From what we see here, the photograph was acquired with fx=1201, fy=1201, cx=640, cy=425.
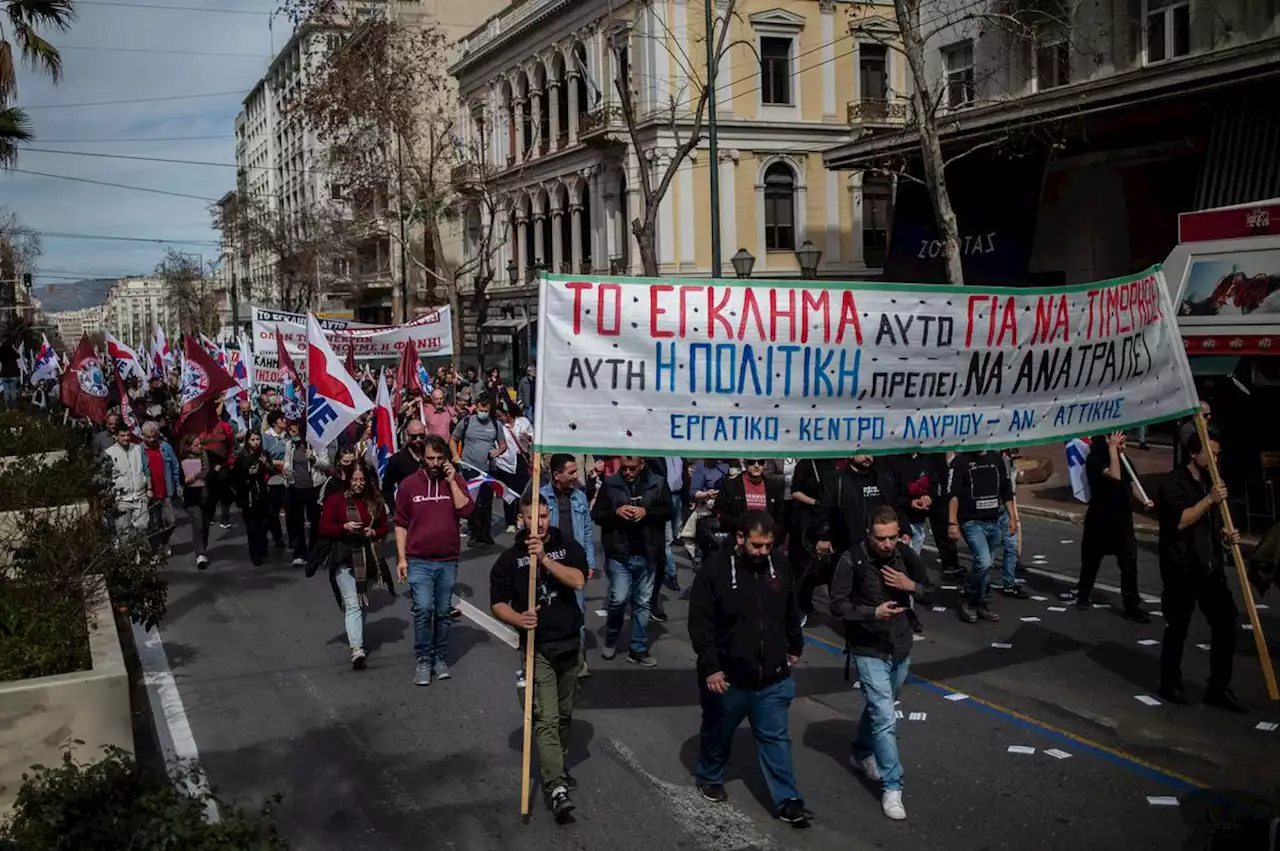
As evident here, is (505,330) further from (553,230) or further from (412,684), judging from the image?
(412,684)

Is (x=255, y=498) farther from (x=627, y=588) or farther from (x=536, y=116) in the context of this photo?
(x=536, y=116)

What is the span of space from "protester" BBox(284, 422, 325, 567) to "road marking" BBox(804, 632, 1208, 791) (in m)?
7.86

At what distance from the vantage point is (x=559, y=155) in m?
41.1

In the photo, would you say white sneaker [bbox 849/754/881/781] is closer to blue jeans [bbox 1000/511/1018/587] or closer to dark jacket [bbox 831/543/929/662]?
dark jacket [bbox 831/543/929/662]

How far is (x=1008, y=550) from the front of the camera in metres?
11.1

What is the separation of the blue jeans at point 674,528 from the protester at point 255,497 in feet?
15.8

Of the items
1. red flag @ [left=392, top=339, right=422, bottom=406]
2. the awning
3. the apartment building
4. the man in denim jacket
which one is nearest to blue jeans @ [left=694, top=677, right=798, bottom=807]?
the man in denim jacket

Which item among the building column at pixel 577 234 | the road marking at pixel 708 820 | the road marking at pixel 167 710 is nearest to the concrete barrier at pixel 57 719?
the road marking at pixel 167 710

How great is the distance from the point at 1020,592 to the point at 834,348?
543 cm

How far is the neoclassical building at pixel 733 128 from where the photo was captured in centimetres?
3572

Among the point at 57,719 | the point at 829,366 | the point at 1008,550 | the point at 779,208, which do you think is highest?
the point at 779,208

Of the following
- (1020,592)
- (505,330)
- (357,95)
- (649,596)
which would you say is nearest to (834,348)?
(649,596)

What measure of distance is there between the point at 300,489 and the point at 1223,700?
999 cm

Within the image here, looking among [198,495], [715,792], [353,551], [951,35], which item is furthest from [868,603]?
[951,35]
